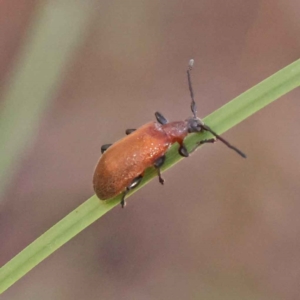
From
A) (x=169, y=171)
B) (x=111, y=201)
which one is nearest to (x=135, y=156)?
(x=111, y=201)

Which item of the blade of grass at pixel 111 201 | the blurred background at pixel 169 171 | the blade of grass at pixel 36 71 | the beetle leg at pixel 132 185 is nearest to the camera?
the blade of grass at pixel 111 201

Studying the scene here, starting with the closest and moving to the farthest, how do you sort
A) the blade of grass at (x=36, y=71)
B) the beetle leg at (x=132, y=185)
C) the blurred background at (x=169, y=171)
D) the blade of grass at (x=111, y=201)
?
the blade of grass at (x=111, y=201)
the beetle leg at (x=132, y=185)
the blade of grass at (x=36, y=71)
the blurred background at (x=169, y=171)

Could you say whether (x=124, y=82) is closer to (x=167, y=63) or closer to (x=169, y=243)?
(x=167, y=63)

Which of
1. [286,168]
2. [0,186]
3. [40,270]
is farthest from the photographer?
[286,168]

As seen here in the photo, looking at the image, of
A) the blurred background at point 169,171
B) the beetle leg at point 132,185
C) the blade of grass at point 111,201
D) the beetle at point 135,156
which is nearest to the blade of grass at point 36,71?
the blurred background at point 169,171

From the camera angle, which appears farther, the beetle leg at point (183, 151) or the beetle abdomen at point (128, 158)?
the beetle abdomen at point (128, 158)

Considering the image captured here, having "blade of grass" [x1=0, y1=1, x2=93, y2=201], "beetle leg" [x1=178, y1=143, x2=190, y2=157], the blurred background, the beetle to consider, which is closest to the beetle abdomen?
the beetle

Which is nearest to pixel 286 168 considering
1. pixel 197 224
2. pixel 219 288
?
pixel 197 224

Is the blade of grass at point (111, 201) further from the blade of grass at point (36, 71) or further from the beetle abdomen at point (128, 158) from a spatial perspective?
the blade of grass at point (36, 71)
